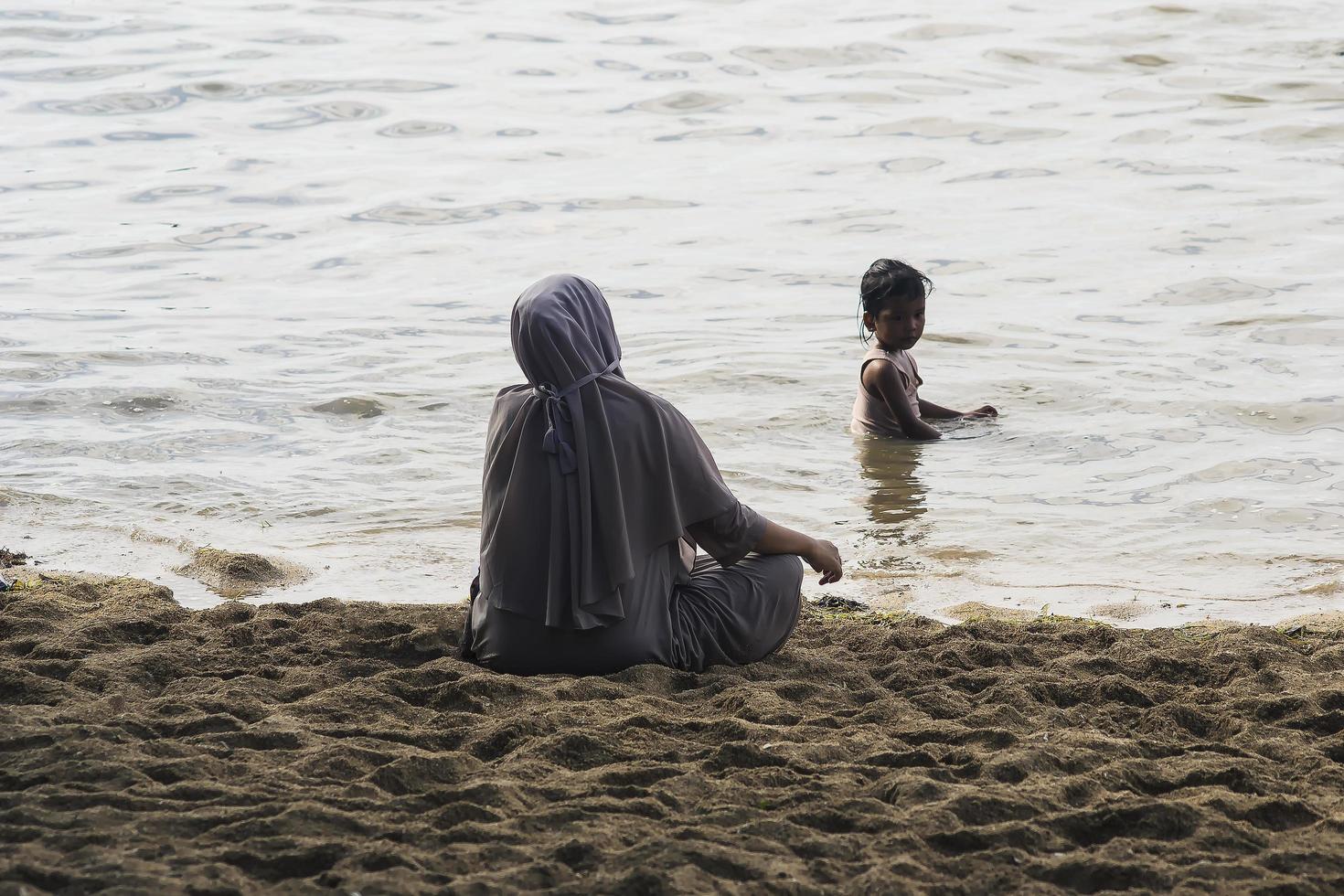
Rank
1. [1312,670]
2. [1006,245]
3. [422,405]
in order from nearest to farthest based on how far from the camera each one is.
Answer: [1312,670]
[422,405]
[1006,245]

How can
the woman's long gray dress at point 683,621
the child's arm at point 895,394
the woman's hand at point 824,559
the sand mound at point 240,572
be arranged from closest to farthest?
the woman's long gray dress at point 683,621 → the woman's hand at point 824,559 → the sand mound at point 240,572 → the child's arm at point 895,394

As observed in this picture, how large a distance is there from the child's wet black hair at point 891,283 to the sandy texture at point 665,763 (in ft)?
11.8

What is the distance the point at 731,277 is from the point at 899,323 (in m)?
4.12

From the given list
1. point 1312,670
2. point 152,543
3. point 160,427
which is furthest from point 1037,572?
point 160,427

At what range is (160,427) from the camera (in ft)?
28.7

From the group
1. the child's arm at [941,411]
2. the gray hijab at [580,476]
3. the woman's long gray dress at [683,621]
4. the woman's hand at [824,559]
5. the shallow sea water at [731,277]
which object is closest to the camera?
the gray hijab at [580,476]

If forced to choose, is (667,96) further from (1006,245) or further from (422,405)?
(422,405)

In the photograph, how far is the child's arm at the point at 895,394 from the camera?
8484 mm

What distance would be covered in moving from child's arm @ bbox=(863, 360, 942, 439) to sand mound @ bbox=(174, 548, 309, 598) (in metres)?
3.65

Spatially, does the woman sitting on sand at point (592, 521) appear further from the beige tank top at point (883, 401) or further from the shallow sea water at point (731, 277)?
the beige tank top at point (883, 401)

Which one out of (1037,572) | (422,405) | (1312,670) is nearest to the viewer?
(1312,670)

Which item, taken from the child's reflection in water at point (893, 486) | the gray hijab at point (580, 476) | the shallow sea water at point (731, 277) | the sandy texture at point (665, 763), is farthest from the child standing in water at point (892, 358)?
the gray hijab at point (580, 476)

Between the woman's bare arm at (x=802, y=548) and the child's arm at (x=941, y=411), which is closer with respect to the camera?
the woman's bare arm at (x=802, y=548)

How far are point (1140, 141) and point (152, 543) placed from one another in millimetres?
12506
